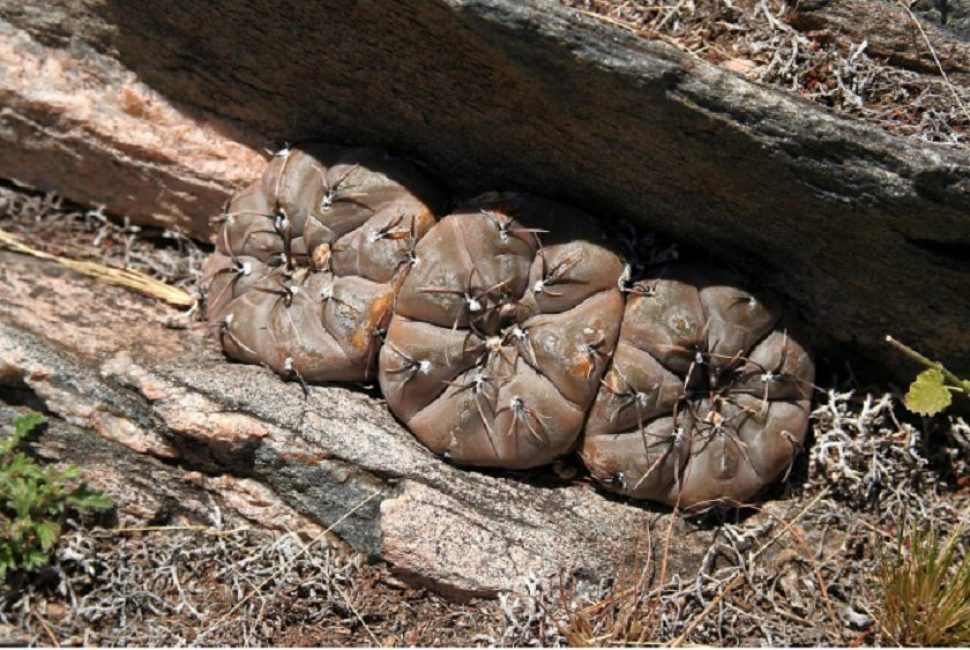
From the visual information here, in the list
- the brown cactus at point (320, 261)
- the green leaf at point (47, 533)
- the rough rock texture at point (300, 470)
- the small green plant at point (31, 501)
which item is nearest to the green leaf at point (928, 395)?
the rough rock texture at point (300, 470)

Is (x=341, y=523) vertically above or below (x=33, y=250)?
below

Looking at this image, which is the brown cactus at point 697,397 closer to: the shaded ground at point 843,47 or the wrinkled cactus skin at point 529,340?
the wrinkled cactus skin at point 529,340

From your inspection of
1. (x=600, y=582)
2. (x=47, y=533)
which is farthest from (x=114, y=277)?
(x=600, y=582)

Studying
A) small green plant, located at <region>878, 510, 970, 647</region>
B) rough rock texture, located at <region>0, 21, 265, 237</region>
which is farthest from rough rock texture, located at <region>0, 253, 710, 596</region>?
rough rock texture, located at <region>0, 21, 265, 237</region>

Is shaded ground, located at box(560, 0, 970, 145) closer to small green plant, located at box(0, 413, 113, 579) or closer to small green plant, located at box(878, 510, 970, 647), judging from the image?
small green plant, located at box(878, 510, 970, 647)

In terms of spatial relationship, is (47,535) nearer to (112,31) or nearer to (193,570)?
(193,570)

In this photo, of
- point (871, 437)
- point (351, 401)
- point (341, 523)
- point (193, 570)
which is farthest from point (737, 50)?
point (193, 570)

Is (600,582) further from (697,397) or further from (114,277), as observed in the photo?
(114,277)
